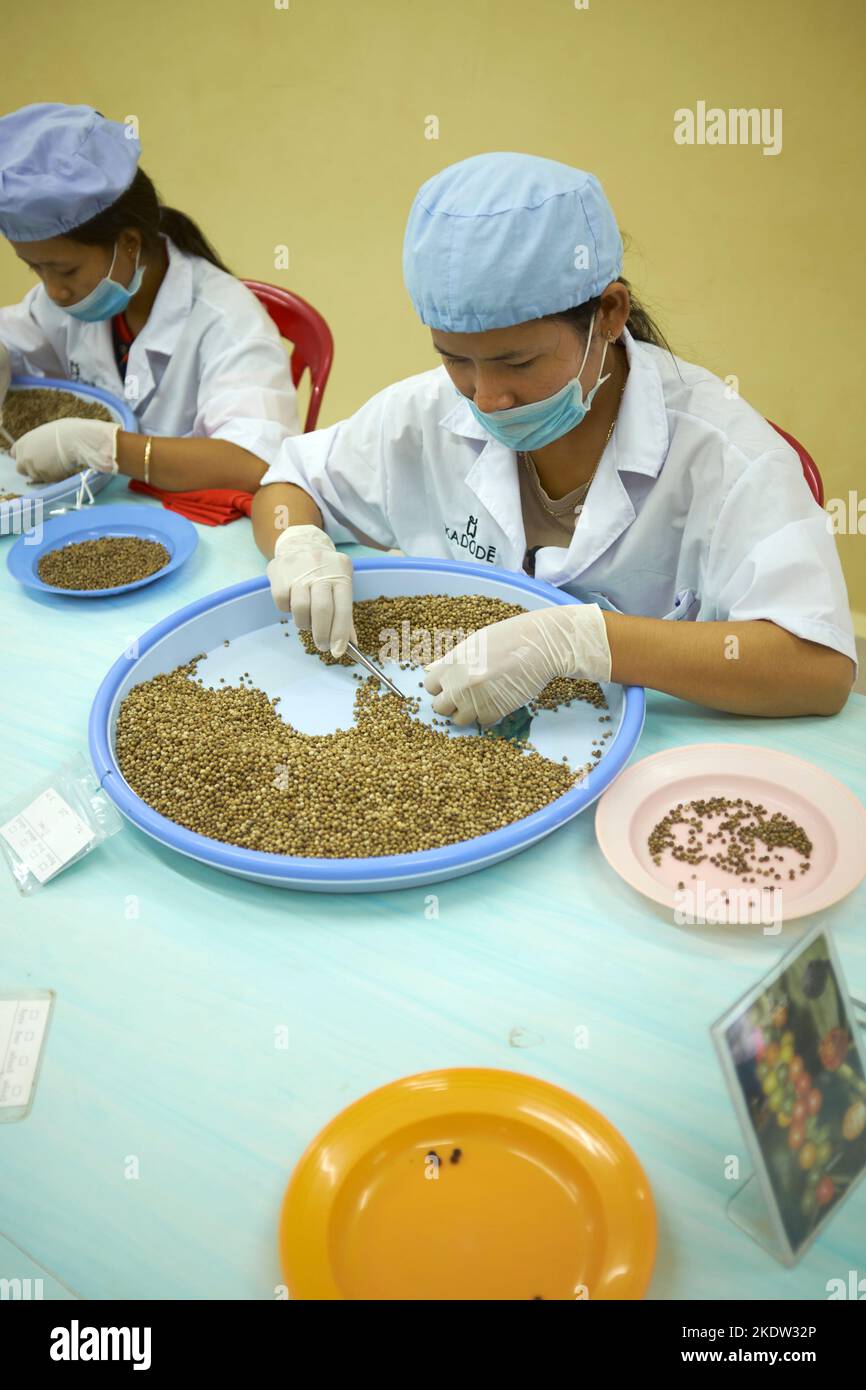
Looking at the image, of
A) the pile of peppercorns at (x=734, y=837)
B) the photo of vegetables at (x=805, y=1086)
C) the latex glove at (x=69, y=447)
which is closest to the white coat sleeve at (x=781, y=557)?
the pile of peppercorns at (x=734, y=837)

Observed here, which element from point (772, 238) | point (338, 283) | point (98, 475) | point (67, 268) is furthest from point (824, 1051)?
point (338, 283)

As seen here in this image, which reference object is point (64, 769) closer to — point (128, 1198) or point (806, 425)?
point (128, 1198)

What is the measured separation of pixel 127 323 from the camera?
2.22 meters

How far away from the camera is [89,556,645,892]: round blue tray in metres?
1.05

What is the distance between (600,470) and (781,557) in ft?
1.07

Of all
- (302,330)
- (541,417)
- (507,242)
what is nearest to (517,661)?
(541,417)

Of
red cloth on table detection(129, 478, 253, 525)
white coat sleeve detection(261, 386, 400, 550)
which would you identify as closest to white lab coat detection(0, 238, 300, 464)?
red cloth on table detection(129, 478, 253, 525)

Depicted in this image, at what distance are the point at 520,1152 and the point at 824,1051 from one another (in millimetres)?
268

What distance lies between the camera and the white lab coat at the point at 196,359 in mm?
2043

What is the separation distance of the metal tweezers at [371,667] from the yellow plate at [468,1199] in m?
0.61

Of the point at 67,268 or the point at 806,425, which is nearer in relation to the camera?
the point at 67,268

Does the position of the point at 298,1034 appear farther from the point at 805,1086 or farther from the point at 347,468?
the point at 347,468
